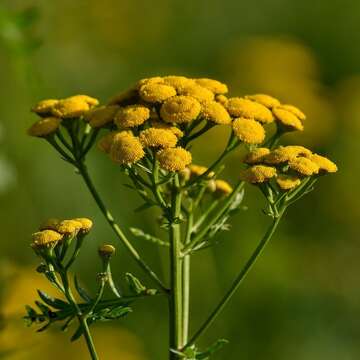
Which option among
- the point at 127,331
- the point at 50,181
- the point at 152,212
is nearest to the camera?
the point at 152,212

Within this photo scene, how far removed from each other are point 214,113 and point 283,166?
35 cm

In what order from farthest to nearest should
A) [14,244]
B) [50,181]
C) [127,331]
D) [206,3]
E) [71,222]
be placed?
1. [206,3]
2. [50,181]
3. [14,244]
4. [127,331]
5. [71,222]

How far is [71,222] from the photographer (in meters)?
3.46

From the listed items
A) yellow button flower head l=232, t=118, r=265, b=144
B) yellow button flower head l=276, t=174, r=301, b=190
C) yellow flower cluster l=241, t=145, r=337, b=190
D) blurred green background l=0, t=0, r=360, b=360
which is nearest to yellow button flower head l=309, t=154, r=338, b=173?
yellow flower cluster l=241, t=145, r=337, b=190

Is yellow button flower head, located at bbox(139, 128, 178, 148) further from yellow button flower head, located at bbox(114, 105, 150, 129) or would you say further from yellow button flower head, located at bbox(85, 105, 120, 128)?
yellow button flower head, located at bbox(85, 105, 120, 128)

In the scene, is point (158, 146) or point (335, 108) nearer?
point (158, 146)

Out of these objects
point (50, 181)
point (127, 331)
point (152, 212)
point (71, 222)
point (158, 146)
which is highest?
point (158, 146)

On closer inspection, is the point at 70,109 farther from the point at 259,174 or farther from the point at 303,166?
the point at 303,166

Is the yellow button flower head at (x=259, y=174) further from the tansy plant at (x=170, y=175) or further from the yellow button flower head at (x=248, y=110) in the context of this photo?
the yellow button flower head at (x=248, y=110)

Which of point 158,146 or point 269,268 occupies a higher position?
point 158,146

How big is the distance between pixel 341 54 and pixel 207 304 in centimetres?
567

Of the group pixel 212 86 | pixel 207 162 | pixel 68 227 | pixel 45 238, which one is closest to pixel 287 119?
pixel 212 86

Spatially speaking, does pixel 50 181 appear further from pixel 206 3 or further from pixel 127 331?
pixel 206 3

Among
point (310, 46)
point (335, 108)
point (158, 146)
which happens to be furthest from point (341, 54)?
point (158, 146)
